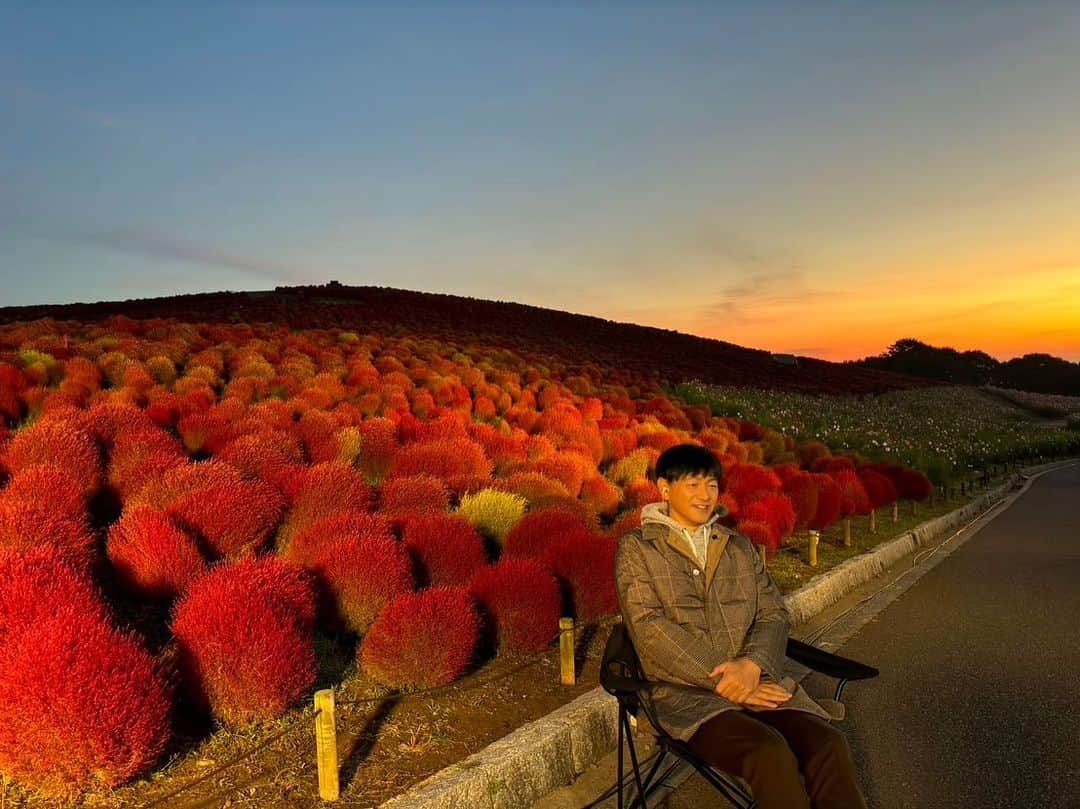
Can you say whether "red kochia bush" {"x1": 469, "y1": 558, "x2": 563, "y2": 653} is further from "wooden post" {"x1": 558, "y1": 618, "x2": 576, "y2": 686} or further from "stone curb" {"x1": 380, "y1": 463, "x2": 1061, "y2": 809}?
"stone curb" {"x1": 380, "y1": 463, "x2": 1061, "y2": 809}

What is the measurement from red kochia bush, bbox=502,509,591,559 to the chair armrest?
3.22m

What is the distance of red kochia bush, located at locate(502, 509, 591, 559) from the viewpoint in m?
6.58

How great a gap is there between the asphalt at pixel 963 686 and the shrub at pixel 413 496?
3.38 meters

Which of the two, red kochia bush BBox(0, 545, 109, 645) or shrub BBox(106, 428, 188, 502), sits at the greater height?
shrub BBox(106, 428, 188, 502)

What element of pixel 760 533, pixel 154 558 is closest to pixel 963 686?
pixel 760 533

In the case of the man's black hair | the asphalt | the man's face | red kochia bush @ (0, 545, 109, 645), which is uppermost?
the man's black hair

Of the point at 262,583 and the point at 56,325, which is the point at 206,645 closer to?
the point at 262,583

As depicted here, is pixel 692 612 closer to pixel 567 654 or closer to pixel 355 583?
pixel 567 654

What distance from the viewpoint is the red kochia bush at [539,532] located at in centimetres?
658

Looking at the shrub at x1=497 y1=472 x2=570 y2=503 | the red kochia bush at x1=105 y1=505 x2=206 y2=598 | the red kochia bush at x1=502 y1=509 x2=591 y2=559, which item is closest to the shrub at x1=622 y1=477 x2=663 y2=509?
the shrub at x1=497 y1=472 x2=570 y2=503

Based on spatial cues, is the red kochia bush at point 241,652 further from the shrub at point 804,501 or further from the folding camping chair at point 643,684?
the shrub at point 804,501

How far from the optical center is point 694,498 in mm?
3135

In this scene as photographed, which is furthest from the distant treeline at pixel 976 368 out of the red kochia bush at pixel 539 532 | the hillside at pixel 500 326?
the red kochia bush at pixel 539 532

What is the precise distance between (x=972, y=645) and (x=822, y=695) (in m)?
1.68
